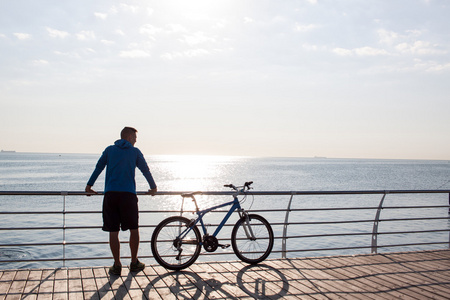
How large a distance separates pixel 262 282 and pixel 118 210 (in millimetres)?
2083

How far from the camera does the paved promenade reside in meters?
4.96

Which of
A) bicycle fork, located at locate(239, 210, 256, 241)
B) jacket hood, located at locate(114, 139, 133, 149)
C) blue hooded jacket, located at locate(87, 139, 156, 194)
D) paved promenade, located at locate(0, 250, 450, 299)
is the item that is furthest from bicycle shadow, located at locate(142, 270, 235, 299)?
jacket hood, located at locate(114, 139, 133, 149)

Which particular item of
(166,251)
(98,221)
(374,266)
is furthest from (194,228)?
(98,221)

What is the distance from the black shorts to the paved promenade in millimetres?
662

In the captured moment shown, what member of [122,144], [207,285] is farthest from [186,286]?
[122,144]

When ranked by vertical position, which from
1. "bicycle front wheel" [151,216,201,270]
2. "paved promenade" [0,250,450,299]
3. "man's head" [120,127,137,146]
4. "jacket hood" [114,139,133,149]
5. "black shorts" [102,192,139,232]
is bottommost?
"paved promenade" [0,250,450,299]

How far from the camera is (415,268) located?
21.0 ft

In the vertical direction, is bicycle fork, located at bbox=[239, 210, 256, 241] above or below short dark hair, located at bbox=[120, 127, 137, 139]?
below

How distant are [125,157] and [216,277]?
1.97m

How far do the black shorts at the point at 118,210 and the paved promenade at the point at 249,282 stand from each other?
662mm

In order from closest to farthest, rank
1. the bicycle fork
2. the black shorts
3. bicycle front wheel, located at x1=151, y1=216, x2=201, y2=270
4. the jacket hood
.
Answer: the black shorts → the jacket hood → bicycle front wheel, located at x1=151, y1=216, x2=201, y2=270 → the bicycle fork

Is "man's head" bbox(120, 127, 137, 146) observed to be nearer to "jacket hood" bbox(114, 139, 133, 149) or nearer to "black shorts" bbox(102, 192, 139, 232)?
"jacket hood" bbox(114, 139, 133, 149)

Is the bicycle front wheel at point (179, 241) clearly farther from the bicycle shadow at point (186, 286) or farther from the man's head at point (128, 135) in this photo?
the man's head at point (128, 135)

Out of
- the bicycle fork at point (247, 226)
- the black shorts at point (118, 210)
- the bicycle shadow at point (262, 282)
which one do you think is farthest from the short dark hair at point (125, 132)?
the bicycle shadow at point (262, 282)
